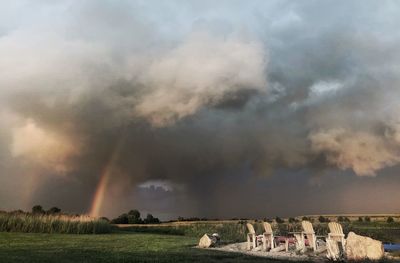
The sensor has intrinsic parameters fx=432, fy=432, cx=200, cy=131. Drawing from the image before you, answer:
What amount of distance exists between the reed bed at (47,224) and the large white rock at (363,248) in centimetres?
2871

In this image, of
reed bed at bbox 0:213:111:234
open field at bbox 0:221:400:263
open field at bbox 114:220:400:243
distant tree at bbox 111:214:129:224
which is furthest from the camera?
distant tree at bbox 111:214:129:224

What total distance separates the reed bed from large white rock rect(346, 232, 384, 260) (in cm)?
2871

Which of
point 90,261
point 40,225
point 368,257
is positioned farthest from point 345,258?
point 40,225

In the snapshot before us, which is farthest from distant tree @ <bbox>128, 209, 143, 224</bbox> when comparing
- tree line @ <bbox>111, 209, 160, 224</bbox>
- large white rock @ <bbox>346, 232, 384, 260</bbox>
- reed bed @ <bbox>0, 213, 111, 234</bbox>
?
large white rock @ <bbox>346, 232, 384, 260</bbox>

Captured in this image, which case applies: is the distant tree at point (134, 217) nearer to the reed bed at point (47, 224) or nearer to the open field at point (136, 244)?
the open field at point (136, 244)

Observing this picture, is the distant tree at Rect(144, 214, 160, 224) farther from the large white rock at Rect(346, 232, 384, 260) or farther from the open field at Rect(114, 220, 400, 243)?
the large white rock at Rect(346, 232, 384, 260)

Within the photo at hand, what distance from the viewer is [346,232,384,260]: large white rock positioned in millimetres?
20094

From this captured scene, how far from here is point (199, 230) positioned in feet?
179

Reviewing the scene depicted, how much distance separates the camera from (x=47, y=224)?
1597 inches

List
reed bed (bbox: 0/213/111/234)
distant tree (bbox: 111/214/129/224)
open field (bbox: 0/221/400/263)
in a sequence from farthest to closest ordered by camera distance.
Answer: distant tree (bbox: 111/214/129/224) → reed bed (bbox: 0/213/111/234) → open field (bbox: 0/221/400/263)

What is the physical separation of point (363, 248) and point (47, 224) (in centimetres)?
2998

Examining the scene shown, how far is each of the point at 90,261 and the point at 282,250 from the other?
1485 cm

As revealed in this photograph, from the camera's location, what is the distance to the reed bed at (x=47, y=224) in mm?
39375

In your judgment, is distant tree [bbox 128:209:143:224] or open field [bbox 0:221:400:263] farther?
distant tree [bbox 128:209:143:224]
